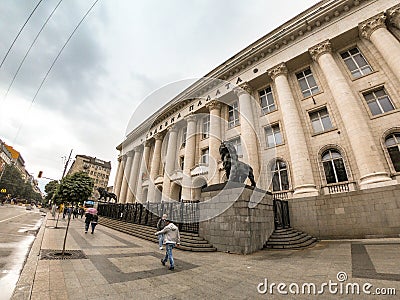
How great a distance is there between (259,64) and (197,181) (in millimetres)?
15462

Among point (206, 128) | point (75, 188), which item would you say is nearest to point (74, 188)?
point (75, 188)

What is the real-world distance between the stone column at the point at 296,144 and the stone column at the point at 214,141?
7865 millimetres

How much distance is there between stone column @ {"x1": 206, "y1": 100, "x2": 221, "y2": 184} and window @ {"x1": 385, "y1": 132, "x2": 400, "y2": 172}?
45.0 feet

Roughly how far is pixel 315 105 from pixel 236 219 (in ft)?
44.5

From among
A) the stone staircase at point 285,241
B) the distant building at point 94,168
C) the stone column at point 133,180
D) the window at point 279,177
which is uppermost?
the distant building at point 94,168

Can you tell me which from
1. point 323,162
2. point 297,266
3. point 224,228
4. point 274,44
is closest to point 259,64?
point 274,44

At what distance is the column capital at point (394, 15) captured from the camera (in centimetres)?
1421

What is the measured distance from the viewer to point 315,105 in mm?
16359

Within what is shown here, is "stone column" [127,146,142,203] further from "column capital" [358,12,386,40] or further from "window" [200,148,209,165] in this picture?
"column capital" [358,12,386,40]

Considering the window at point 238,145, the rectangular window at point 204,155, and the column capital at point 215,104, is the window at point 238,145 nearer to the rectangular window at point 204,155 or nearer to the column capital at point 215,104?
the rectangular window at point 204,155

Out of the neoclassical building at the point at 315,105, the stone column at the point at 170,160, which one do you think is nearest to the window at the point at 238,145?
the neoclassical building at the point at 315,105

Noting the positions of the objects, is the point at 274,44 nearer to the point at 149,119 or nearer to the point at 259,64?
the point at 259,64

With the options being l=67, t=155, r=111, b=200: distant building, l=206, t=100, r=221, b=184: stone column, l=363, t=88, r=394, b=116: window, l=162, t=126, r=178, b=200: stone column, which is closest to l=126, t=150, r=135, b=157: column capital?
l=162, t=126, r=178, b=200: stone column

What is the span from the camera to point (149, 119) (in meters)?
37.3
